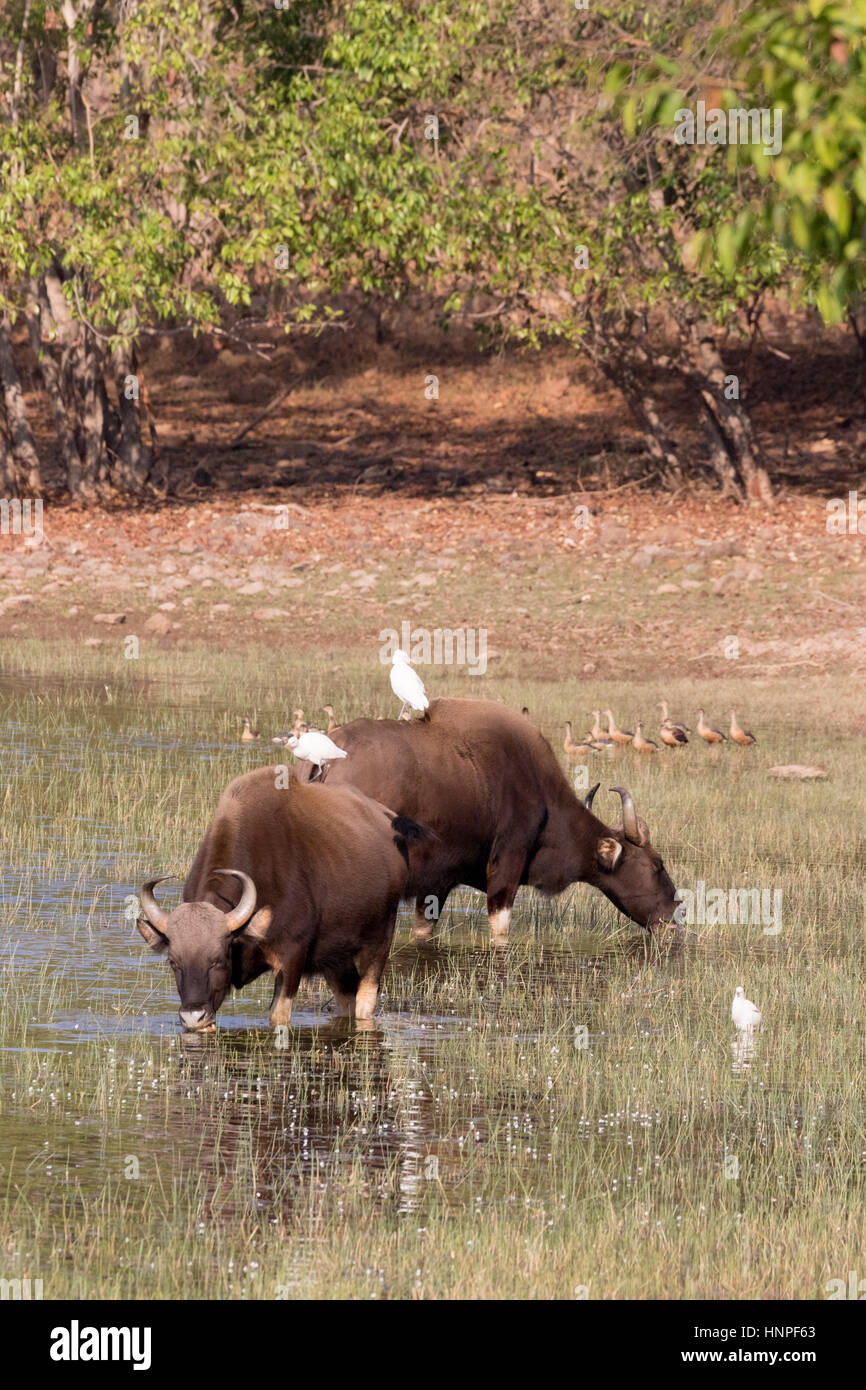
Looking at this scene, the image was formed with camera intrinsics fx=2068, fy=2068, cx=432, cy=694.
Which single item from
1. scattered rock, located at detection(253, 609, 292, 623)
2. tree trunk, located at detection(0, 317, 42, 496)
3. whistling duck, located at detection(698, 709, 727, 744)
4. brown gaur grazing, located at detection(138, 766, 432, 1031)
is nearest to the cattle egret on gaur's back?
brown gaur grazing, located at detection(138, 766, 432, 1031)

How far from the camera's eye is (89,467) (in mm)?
31188

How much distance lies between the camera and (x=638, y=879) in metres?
12.2

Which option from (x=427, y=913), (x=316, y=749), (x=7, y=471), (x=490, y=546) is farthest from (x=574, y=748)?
(x=7, y=471)

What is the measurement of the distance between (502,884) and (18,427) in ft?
69.0

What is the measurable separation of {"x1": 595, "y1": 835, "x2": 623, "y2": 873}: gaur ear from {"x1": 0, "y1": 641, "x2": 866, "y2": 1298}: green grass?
0.47 metres

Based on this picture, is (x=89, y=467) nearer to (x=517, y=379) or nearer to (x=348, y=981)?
(x=517, y=379)

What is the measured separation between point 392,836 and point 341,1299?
13.0ft

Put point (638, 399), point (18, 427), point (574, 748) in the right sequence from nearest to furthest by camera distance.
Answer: point (574, 748), point (638, 399), point (18, 427)

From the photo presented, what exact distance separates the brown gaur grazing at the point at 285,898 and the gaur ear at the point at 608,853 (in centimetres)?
203

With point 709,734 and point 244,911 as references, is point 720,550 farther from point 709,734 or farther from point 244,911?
point 244,911

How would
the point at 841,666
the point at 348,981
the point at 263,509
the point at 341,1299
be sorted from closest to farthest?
the point at 341,1299, the point at 348,981, the point at 841,666, the point at 263,509

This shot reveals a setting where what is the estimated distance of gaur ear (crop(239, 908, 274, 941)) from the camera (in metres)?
8.64

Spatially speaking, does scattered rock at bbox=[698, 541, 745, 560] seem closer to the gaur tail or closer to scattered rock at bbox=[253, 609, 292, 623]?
scattered rock at bbox=[253, 609, 292, 623]

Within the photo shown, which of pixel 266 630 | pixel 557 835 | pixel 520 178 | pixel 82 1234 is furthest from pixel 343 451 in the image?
pixel 82 1234
